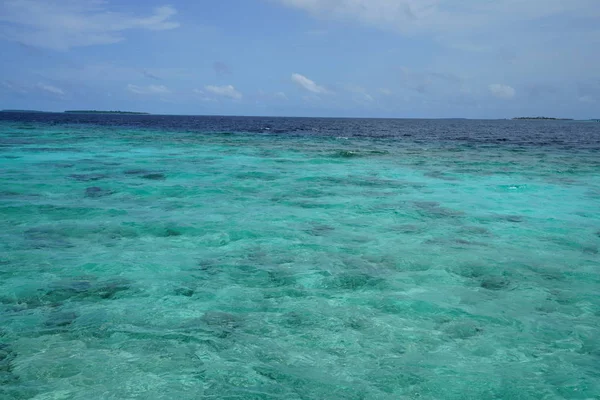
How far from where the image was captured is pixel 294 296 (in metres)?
8.14

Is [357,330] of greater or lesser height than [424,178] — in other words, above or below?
below

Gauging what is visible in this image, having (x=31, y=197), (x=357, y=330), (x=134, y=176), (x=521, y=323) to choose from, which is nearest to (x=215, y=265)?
(x=357, y=330)

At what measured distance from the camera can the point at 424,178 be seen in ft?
75.0

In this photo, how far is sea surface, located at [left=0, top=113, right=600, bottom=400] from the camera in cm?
568

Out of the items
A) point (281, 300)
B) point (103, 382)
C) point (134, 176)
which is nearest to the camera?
point (103, 382)

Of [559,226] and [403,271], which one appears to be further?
[559,226]

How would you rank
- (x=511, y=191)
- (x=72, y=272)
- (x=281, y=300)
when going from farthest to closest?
(x=511, y=191) → (x=72, y=272) → (x=281, y=300)

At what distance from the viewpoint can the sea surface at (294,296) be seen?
5.68 meters

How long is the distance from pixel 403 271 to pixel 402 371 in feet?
12.5

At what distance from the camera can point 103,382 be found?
5.46 m

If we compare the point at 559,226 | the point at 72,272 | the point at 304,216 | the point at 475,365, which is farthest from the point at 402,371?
the point at 559,226

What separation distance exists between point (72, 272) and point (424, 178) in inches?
711

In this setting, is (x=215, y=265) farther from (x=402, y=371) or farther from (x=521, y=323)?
(x=521, y=323)

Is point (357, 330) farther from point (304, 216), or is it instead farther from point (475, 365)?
point (304, 216)
